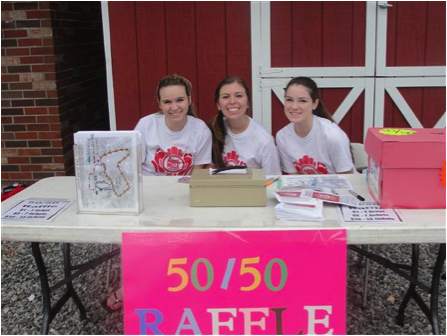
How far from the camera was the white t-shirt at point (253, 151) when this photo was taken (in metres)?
3.37

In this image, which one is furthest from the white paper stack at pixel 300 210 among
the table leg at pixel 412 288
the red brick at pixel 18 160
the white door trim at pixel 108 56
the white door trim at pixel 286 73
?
the red brick at pixel 18 160

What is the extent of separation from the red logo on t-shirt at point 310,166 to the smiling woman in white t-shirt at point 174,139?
0.55 meters

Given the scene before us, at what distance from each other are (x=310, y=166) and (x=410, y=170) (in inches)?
43.4

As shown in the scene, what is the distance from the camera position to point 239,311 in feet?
6.95

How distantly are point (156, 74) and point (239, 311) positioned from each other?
3.19m

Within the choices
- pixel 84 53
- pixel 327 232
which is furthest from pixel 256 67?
pixel 327 232

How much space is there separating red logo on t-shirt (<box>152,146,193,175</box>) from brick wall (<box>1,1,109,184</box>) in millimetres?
2086

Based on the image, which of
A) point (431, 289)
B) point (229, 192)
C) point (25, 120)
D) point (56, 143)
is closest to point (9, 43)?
point (25, 120)

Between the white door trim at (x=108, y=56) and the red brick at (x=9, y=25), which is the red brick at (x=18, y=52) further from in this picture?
the white door trim at (x=108, y=56)

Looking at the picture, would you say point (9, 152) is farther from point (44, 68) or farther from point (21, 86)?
point (44, 68)

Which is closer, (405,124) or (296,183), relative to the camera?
(296,183)

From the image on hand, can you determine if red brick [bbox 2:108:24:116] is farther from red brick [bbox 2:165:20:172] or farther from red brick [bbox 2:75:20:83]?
red brick [bbox 2:165:20:172]

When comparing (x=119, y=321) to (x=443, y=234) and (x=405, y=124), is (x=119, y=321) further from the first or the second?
(x=405, y=124)

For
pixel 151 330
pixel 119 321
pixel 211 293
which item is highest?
pixel 211 293
